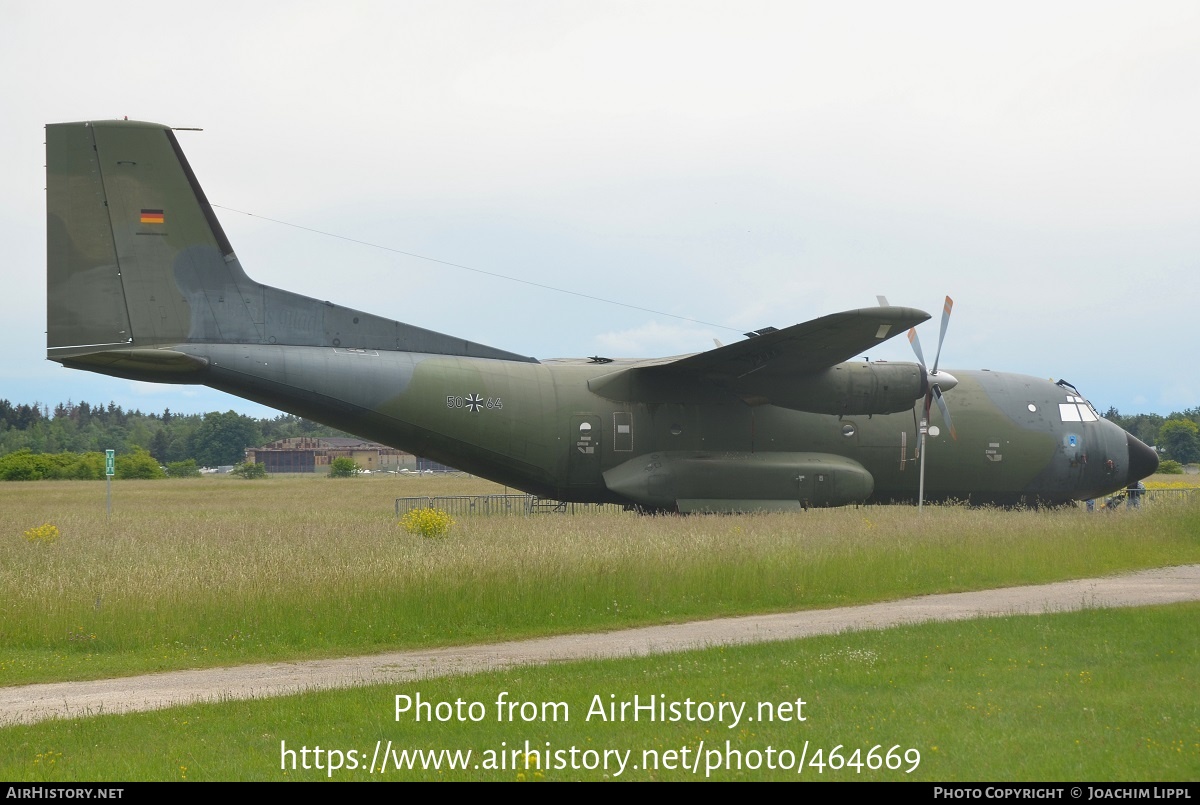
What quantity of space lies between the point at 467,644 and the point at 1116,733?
817 cm

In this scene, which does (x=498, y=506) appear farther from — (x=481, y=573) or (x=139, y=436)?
(x=139, y=436)

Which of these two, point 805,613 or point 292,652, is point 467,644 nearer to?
point 292,652

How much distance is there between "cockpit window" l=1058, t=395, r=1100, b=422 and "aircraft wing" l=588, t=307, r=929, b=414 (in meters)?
5.78

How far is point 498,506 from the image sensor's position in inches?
1534

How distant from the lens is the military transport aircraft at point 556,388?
805 inches

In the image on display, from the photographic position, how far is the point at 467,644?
13.8 meters

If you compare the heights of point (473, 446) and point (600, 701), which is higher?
point (473, 446)

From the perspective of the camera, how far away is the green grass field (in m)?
7.42

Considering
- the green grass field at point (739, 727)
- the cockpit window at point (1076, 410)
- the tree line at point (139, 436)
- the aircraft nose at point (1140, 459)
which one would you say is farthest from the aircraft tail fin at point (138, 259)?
the tree line at point (139, 436)

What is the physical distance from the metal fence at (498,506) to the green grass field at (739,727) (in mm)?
19880

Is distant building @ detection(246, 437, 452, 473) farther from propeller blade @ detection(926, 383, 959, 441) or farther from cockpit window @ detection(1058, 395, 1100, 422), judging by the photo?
propeller blade @ detection(926, 383, 959, 441)

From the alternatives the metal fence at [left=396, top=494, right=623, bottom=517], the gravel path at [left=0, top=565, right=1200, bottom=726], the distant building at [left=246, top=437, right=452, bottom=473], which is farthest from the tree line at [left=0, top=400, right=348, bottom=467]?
the gravel path at [left=0, top=565, right=1200, bottom=726]

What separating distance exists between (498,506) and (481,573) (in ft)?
76.6
